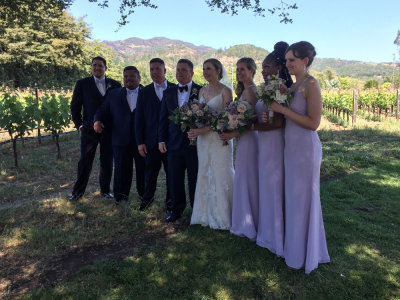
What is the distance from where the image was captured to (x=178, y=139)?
4.69 meters

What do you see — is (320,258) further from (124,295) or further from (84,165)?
(84,165)

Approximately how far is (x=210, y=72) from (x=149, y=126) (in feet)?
4.95

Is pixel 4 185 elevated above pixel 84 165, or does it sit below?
below

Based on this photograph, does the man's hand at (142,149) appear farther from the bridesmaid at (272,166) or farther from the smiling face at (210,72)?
the bridesmaid at (272,166)

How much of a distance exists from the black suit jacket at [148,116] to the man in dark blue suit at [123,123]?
0.38m

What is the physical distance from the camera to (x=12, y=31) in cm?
3959

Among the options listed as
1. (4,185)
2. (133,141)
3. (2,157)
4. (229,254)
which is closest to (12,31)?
(2,157)

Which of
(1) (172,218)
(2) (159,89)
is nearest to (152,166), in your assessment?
(1) (172,218)

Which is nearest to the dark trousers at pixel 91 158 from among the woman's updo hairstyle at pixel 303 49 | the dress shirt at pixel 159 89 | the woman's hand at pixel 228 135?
the dress shirt at pixel 159 89

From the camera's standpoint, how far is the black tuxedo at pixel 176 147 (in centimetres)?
469

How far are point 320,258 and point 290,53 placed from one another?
2281mm

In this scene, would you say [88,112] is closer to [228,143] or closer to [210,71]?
[210,71]

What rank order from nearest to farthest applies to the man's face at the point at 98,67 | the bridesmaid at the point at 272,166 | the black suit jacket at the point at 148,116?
the bridesmaid at the point at 272,166
the black suit jacket at the point at 148,116
the man's face at the point at 98,67

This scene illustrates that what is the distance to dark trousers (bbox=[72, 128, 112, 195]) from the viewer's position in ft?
19.3
